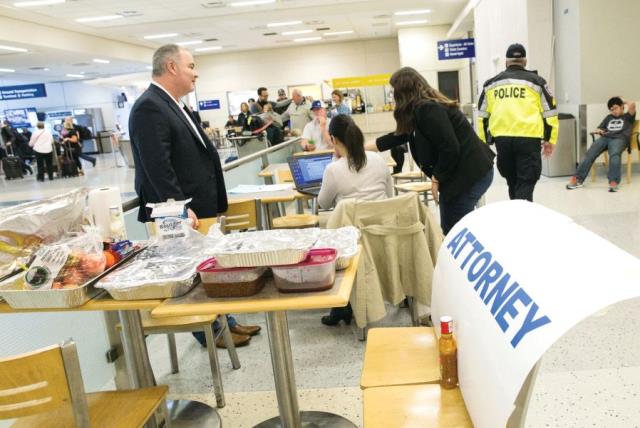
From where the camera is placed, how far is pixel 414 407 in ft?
4.41

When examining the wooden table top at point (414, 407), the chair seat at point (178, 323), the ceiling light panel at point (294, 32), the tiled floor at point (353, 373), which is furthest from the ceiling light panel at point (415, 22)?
the wooden table top at point (414, 407)

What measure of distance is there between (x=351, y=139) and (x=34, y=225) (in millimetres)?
1696

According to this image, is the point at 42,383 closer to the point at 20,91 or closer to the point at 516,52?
the point at 516,52

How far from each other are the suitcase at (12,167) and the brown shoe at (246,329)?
12.4 meters

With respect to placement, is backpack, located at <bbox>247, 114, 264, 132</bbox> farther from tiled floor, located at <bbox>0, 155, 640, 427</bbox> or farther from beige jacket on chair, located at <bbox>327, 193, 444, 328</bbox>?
beige jacket on chair, located at <bbox>327, 193, 444, 328</bbox>

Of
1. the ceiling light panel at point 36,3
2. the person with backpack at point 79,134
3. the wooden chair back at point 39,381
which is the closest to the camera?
the wooden chair back at point 39,381

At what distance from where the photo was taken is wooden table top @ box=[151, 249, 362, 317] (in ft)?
4.28

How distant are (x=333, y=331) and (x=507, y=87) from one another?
8.03 feet

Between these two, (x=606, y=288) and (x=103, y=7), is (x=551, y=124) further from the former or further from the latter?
(x=103, y=7)

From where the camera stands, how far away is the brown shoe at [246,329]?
304cm

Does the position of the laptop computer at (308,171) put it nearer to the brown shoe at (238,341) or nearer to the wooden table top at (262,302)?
the brown shoe at (238,341)

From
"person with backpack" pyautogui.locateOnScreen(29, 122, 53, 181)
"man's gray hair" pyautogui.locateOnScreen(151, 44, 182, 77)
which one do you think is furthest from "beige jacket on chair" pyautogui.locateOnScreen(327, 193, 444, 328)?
"person with backpack" pyautogui.locateOnScreen(29, 122, 53, 181)

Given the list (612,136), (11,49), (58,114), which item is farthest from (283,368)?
(58,114)

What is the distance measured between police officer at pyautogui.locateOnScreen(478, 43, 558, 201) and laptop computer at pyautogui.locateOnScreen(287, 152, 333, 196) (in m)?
1.42
